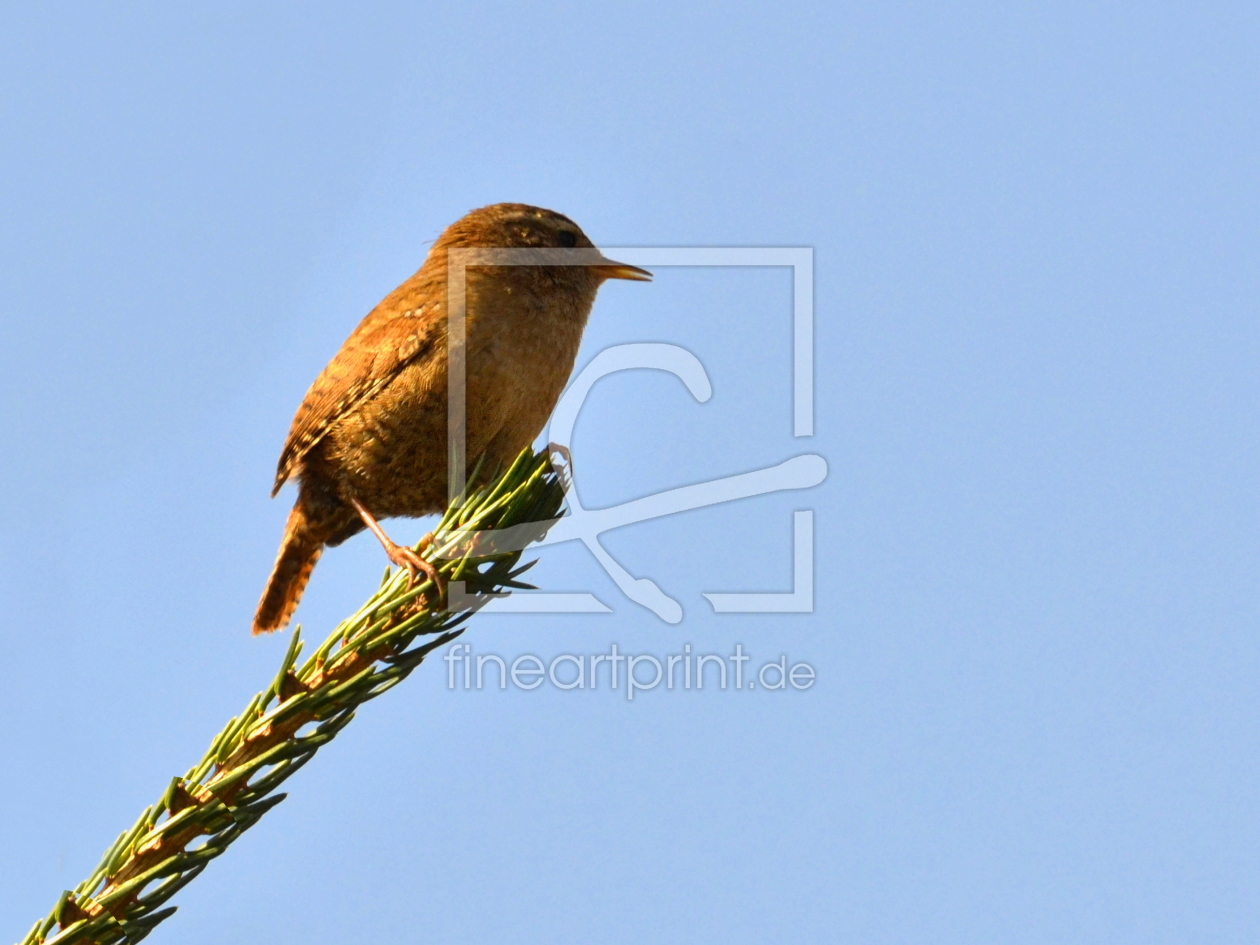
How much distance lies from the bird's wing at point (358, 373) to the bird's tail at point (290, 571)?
0.59ft

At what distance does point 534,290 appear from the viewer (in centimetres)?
451

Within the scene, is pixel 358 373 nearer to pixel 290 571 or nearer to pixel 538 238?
pixel 290 571

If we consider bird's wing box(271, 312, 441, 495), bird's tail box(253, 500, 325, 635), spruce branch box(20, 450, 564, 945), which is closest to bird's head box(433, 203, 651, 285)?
bird's wing box(271, 312, 441, 495)

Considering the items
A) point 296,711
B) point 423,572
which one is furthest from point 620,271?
point 296,711

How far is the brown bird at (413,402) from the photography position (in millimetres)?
4094

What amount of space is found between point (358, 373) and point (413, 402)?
34cm

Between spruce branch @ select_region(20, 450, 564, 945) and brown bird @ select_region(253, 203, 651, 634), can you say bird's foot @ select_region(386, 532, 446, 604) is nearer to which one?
spruce branch @ select_region(20, 450, 564, 945)

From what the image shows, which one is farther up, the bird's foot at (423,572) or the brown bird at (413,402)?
the brown bird at (413,402)

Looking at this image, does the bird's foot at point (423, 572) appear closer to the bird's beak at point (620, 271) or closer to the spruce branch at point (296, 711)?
the spruce branch at point (296, 711)

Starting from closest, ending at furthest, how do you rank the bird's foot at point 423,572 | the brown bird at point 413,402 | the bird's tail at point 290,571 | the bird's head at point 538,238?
the bird's foot at point 423,572 → the brown bird at point 413,402 → the bird's tail at point 290,571 → the bird's head at point 538,238

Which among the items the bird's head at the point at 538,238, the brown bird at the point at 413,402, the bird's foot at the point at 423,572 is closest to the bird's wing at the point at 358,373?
the brown bird at the point at 413,402

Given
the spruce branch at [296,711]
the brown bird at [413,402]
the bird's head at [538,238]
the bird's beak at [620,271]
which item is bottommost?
the spruce branch at [296,711]

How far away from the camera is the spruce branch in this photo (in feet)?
7.07

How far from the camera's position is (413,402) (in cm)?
408
